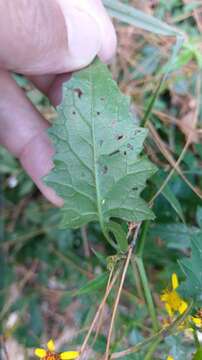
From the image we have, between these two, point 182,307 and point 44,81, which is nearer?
point 182,307

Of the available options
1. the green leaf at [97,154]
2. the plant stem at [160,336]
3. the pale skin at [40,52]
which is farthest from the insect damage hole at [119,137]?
the plant stem at [160,336]

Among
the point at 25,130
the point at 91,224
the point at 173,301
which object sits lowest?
the point at 91,224

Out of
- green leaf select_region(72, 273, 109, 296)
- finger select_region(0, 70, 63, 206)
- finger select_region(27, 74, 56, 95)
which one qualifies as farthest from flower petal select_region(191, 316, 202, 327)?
finger select_region(27, 74, 56, 95)

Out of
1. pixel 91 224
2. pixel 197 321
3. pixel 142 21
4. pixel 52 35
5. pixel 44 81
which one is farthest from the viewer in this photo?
pixel 91 224

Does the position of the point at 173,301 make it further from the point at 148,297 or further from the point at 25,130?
the point at 25,130

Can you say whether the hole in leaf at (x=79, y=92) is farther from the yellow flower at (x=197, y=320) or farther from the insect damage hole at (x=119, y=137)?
the yellow flower at (x=197, y=320)

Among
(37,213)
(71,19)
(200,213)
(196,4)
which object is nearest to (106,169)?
(200,213)

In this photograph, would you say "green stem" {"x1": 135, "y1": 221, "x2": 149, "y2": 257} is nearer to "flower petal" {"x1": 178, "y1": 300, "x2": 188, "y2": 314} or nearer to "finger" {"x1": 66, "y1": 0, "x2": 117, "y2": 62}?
"flower petal" {"x1": 178, "y1": 300, "x2": 188, "y2": 314}

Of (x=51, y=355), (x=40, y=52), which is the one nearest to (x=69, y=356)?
(x=51, y=355)
